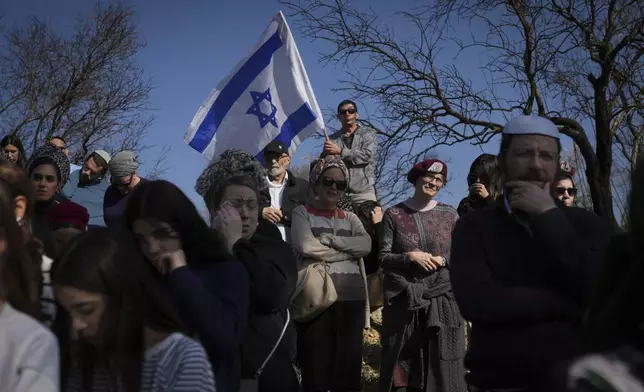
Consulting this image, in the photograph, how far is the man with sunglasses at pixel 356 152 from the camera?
7875mm

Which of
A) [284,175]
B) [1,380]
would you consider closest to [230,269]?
[1,380]

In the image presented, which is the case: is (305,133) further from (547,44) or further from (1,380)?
(547,44)

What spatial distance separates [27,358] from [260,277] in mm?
1350

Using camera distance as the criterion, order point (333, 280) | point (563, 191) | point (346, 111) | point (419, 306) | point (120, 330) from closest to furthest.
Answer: point (120, 330) → point (563, 191) → point (419, 306) → point (333, 280) → point (346, 111)

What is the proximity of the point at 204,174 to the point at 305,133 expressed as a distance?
3206mm

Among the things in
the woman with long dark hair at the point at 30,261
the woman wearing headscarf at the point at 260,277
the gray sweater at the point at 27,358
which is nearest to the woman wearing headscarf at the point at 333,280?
the woman wearing headscarf at the point at 260,277

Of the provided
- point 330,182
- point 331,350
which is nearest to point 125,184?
point 330,182

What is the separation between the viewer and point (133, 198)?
2963 mm

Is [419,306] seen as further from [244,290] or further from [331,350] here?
[244,290]

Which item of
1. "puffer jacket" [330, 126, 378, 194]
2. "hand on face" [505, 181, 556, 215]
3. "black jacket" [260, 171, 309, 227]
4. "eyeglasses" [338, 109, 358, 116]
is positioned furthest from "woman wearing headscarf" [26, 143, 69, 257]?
"eyeglasses" [338, 109, 358, 116]

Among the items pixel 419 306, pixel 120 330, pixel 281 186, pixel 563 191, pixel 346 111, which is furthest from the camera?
pixel 346 111

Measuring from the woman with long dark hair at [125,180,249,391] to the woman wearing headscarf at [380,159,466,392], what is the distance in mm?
3069

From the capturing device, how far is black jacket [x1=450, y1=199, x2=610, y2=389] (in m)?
2.83

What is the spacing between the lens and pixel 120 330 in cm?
249
